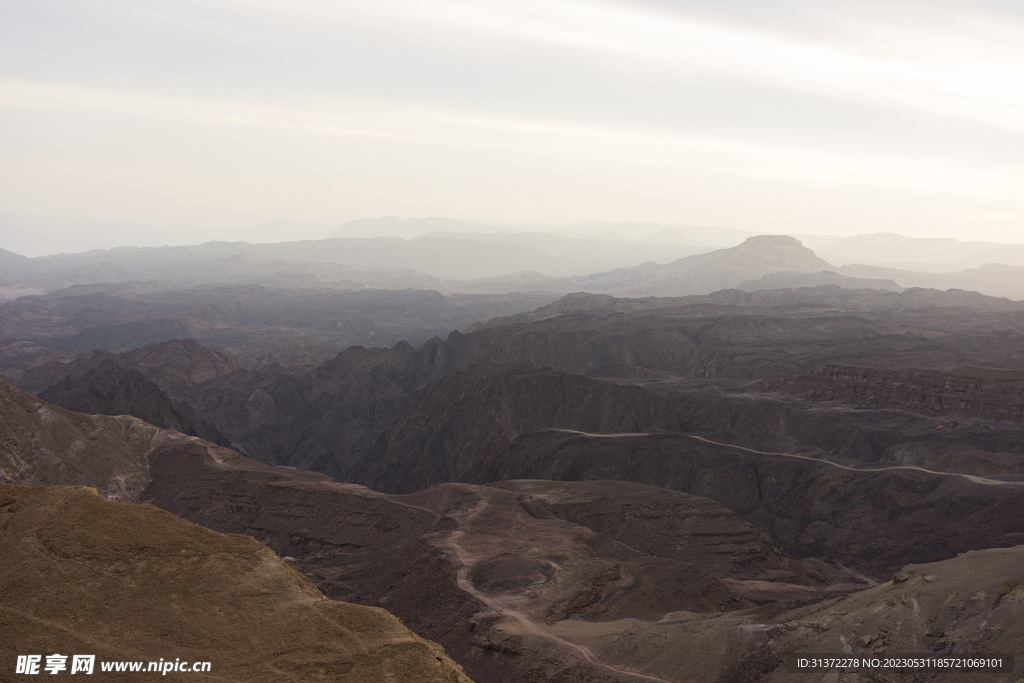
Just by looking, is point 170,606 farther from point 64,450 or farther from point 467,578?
point 64,450

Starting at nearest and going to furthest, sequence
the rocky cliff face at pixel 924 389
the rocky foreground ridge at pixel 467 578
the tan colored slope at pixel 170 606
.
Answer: the tan colored slope at pixel 170 606 < the rocky foreground ridge at pixel 467 578 < the rocky cliff face at pixel 924 389

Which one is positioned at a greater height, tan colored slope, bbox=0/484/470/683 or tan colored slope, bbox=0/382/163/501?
tan colored slope, bbox=0/484/470/683

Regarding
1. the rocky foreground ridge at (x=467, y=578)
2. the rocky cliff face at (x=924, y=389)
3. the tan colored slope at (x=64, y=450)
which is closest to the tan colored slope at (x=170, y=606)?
the rocky foreground ridge at (x=467, y=578)

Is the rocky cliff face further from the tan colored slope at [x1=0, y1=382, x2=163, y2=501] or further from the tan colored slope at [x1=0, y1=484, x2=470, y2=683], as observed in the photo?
the tan colored slope at [x1=0, y1=484, x2=470, y2=683]

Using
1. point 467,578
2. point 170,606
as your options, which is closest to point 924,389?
point 467,578

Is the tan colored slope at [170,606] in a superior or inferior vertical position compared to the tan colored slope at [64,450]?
superior

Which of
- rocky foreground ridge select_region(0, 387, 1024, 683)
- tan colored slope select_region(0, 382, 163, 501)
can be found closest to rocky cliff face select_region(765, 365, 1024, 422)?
rocky foreground ridge select_region(0, 387, 1024, 683)

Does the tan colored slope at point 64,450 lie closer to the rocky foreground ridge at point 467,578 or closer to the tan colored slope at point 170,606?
the rocky foreground ridge at point 467,578

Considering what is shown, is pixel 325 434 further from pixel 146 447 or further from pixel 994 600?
pixel 994 600

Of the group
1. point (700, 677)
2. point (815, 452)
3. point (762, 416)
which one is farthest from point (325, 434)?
point (700, 677)

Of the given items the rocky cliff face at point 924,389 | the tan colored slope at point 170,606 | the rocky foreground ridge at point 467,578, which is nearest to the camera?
the tan colored slope at point 170,606
